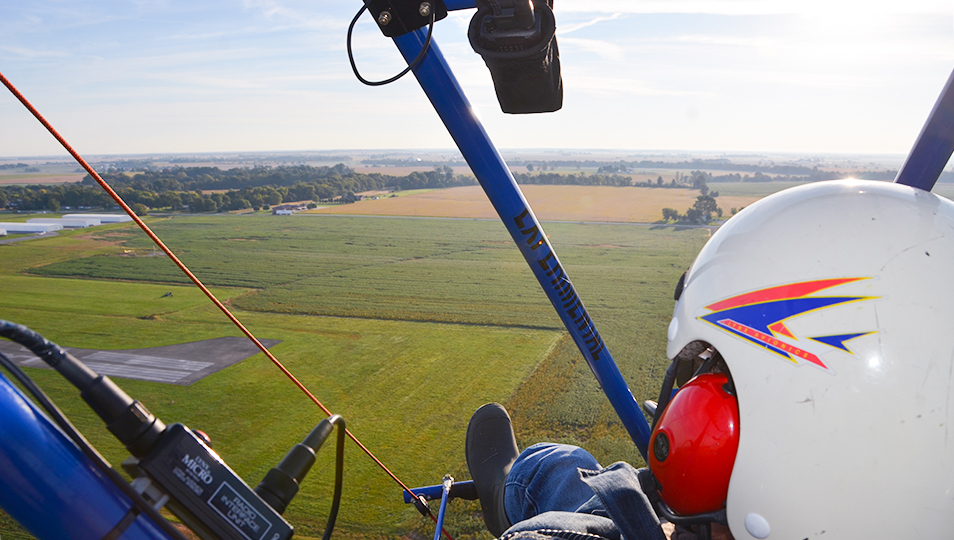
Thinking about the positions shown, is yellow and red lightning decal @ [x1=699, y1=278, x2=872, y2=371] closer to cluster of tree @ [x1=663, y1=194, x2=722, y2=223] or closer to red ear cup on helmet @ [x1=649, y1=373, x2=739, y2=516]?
red ear cup on helmet @ [x1=649, y1=373, x2=739, y2=516]

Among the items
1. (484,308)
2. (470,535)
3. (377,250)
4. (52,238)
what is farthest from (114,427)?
(52,238)

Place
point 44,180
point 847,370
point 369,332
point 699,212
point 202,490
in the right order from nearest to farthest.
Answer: point 202,490 → point 847,370 → point 369,332 → point 699,212 → point 44,180

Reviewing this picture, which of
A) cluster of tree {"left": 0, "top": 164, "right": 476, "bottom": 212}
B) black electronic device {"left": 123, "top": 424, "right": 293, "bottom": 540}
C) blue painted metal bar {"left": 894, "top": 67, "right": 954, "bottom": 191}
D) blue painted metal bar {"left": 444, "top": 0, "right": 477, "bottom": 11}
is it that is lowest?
cluster of tree {"left": 0, "top": 164, "right": 476, "bottom": 212}

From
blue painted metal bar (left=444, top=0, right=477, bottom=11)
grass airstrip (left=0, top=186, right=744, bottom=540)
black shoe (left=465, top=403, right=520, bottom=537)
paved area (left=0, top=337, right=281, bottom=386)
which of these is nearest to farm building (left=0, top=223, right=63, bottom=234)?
grass airstrip (left=0, top=186, right=744, bottom=540)

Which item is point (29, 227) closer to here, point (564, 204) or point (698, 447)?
point (564, 204)

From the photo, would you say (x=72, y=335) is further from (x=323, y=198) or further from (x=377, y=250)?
(x=323, y=198)

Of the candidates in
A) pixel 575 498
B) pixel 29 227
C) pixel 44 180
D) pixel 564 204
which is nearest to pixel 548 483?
pixel 575 498
